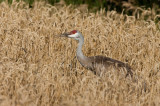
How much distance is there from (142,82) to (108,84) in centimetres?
60

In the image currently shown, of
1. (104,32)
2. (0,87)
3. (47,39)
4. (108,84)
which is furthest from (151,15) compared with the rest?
(0,87)

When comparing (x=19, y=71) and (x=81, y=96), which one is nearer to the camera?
(x=81, y=96)

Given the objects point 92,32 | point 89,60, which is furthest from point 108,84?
point 92,32

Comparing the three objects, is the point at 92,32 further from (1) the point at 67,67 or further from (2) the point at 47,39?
(1) the point at 67,67

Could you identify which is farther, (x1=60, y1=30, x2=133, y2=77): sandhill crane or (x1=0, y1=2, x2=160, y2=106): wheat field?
(x1=60, y1=30, x2=133, y2=77): sandhill crane

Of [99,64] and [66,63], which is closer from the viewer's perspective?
[99,64]

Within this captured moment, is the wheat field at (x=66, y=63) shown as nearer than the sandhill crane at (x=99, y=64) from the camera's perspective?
Yes

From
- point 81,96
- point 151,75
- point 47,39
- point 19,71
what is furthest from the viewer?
point 47,39

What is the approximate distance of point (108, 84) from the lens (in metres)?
6.99

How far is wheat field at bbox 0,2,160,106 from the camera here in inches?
257

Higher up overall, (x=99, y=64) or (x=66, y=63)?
(x=99, y=64)

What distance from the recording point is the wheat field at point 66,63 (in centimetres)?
653

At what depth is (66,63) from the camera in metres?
8.59

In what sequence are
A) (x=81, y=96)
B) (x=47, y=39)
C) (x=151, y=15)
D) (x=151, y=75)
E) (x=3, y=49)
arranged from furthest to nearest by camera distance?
1. (x=151, y=15)
2. (x=47, y=39)
3. (x=3, y=49)
4. (x=151, y=75)
5. (x=81, y=96)
